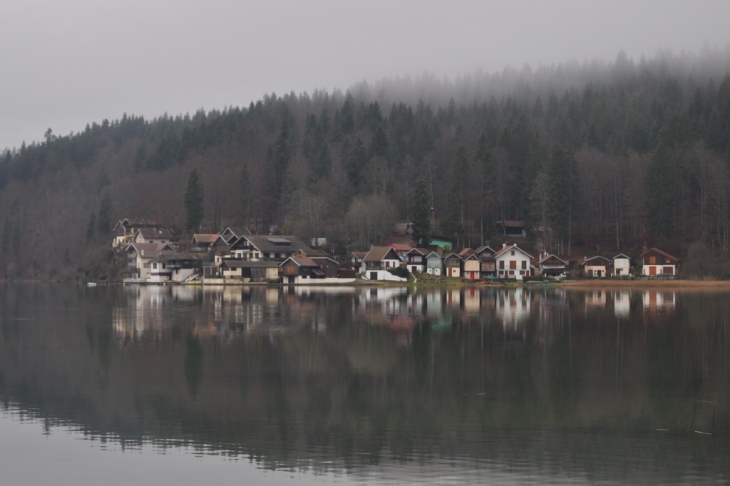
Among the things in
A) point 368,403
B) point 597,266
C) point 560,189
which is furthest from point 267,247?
point 368,403

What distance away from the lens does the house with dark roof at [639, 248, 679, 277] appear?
2677 inches

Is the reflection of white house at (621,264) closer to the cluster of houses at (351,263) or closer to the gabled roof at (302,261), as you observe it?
the cluster of houses at (351,263)

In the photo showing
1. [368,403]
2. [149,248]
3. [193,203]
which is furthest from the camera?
[193,203]

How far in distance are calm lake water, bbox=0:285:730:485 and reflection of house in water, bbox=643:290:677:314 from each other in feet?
24.6

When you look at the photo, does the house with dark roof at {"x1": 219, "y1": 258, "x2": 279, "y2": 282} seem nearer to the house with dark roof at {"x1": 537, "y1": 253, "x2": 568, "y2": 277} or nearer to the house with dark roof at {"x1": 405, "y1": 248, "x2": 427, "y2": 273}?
the house with dark roof at {"x1": 405, "y1": 248, "x2": 427, "y2": 273}

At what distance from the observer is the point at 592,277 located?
70.4 m

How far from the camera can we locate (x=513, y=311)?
39.4 m

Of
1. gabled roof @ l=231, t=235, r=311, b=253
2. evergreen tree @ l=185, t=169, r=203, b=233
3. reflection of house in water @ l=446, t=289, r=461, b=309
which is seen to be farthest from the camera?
evergreen tree @ l=185, t=169, r=203, b=233

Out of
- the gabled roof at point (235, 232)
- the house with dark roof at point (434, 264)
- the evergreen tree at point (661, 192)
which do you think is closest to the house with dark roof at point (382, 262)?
the house with dark roof at point (434, 264)

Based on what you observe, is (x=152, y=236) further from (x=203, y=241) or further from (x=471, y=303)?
(x=471, y=303)

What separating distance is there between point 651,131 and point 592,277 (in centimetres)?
2840

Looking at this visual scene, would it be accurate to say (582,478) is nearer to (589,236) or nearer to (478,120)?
(589,236)

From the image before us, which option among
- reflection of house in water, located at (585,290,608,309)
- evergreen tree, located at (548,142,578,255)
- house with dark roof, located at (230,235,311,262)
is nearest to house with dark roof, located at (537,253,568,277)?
evergreen tree, located at (548,142,578,255)

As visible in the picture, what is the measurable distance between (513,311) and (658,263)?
3463 centimetres
